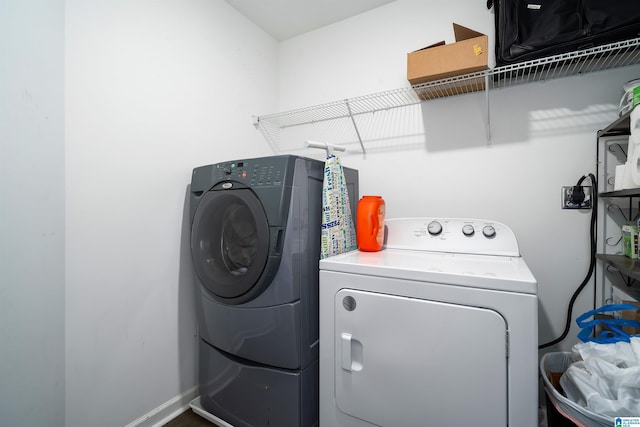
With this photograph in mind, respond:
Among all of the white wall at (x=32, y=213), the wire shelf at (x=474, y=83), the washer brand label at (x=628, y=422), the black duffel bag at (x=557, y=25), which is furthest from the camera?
the wire shelf at (x=474, y=83)

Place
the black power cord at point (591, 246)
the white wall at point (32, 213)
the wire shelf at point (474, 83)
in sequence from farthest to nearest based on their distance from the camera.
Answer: the black power cord at point (591, 246) → the wire shelf at point (474, 83) → the white wall at point (32, 213)

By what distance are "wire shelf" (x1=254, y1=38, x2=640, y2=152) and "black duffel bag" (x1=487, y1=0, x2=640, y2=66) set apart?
1.4 inches

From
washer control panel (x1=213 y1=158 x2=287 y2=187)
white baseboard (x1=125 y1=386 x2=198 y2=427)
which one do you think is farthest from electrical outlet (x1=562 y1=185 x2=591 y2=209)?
white baseboard (x1=125 y1=386 x2=198 y2=427)

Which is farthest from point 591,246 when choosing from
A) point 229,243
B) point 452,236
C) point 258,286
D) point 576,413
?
point 229,243

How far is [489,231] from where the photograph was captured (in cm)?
144

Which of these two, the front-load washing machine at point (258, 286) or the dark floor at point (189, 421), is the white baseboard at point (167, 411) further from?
the front-load washing machine at point (258, 286)

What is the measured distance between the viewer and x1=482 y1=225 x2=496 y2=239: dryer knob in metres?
1.43

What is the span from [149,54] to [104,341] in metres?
1.41

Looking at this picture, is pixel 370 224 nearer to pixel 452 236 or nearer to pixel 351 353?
pixel 452 236

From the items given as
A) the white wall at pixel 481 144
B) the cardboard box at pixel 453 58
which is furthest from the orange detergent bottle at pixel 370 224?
the cardboard box at pixel 453 58

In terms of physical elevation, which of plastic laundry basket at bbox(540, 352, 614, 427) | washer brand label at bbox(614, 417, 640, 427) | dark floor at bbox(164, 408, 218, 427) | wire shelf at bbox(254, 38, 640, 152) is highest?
wire shelf at bbox(254, 38, 640, 152)

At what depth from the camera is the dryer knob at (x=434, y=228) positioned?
5.08ft

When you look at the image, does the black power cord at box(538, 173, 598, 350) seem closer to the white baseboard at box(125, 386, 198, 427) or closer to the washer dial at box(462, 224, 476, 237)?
the washer dial at box(462, 224, 476, 237)

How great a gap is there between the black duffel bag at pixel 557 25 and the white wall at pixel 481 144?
316 millimetres
